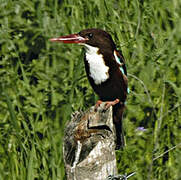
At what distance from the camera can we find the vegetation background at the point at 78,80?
2.73 metres

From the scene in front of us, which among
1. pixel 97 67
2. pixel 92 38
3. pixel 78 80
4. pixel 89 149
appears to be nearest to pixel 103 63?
pixel 97 67

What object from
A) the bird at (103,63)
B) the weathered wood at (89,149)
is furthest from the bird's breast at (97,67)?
the weathered wood at (89,149)

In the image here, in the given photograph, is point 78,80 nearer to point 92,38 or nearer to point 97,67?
point 97,67

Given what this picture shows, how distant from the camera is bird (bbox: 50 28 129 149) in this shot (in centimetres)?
251

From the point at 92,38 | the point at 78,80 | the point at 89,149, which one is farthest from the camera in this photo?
the point at 78,80

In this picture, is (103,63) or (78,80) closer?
(103,63)

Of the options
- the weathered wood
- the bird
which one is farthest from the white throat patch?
the weathered wood

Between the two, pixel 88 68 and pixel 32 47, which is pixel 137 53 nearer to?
pixel 88 68

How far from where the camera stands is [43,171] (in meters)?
2.54

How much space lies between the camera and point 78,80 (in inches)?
109

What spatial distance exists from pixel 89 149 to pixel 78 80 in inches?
40.7

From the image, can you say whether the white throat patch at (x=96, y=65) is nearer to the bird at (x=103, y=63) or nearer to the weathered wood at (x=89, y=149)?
the bird at (x=103, y=63)

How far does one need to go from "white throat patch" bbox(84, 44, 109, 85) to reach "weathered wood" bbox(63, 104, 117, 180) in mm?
586

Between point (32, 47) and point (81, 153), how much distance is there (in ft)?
6.73
